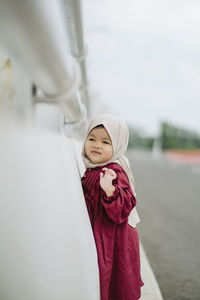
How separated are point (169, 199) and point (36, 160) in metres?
→ 5.59

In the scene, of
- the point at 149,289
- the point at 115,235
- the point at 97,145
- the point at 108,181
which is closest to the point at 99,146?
the point at 97,145

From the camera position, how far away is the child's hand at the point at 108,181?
105cm

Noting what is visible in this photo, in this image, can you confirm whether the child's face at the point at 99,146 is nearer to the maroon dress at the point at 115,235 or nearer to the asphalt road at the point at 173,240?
the maroon dress at the point at 115,235

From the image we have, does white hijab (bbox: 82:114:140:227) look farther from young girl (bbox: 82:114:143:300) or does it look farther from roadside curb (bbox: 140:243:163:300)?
roadside curb (bbox: 140:243:163:300)

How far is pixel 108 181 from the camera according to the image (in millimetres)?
1064

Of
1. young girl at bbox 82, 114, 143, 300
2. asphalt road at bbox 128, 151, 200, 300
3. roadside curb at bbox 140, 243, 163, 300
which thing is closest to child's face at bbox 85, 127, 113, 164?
young girl at bbox 82, 114, 143, 300

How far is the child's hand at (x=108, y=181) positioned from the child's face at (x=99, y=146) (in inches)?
2.3

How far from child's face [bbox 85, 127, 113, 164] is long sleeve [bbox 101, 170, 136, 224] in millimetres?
90

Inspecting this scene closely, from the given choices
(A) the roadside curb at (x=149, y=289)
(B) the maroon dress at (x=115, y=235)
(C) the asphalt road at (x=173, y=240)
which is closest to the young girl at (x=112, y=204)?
(B) the maroon dress at (x=115, y=235)

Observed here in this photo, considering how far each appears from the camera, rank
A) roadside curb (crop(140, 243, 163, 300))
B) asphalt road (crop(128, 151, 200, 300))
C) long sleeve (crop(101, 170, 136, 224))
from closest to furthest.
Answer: long sleeve (crop(101, 170, 136, 224)), roadside curb (crop(140, 243, 163, 300)), asphalt road (crop(128, 151, 200, 300))

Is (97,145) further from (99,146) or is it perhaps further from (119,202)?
(119,202)

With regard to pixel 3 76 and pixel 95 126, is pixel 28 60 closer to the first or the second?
pixel 3 76

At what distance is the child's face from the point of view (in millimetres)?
1119

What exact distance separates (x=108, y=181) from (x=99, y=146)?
13 centimetres
